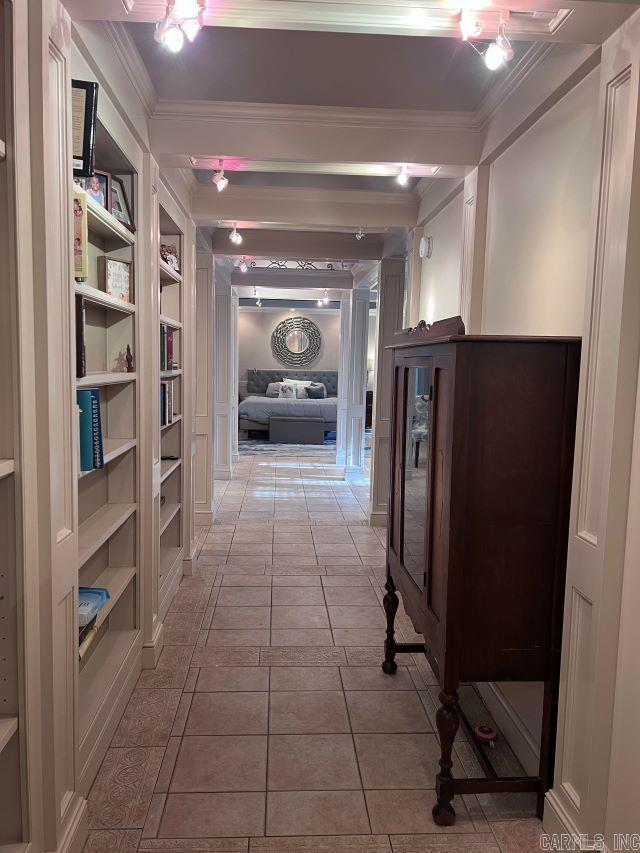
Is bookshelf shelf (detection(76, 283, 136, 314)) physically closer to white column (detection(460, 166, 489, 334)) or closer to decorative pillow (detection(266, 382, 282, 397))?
white column (detection(460, 166, 489, 334))

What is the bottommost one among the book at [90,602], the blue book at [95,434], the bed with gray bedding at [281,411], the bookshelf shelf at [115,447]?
the book at [90,602]

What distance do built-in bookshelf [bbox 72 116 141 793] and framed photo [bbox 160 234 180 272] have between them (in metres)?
0.90

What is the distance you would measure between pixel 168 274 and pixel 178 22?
6.51 ft

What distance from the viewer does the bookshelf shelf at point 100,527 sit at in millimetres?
2127

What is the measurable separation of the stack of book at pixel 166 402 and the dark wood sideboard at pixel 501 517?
1.89 m

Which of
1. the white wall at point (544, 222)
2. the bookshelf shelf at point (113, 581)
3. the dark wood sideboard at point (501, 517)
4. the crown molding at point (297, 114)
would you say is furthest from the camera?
the crown molding at point (297, 114)

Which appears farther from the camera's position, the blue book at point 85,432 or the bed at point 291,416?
the bed at point 291,416

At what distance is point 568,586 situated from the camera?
1.84 m

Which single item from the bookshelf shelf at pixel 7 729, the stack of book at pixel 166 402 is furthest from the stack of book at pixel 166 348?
the bookshelf shelf at pixel 7 729

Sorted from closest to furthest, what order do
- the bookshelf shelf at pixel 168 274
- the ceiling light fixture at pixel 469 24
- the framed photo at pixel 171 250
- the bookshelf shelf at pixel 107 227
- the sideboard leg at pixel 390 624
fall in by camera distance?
the ceiling light fixture at pixel 469 24 → the bookshelf shelf at pixel 107 227 → the sideboard leg at pixel 390 624 → the bookshelf shelf at pixel 168 274 → the framed photo at pixel 171 250

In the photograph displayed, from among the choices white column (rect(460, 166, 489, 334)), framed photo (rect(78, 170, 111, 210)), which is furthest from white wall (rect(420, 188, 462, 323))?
framed photo (rect(78, 170, 111, 210))

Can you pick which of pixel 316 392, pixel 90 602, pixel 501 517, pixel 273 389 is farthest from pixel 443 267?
pixel 273 389

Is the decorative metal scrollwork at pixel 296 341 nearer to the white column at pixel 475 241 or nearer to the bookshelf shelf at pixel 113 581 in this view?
the white column at pixel 475 241

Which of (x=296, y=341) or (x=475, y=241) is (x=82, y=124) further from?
(x=296, y=341)
